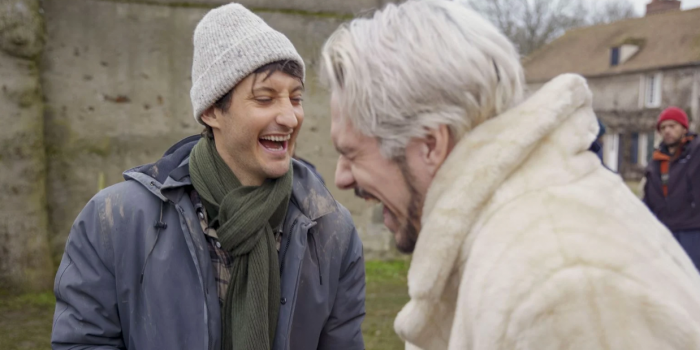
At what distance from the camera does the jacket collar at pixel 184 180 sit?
2141 mm

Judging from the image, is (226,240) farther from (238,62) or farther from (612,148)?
(612,148)

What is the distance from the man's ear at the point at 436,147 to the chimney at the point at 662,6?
3746 cm

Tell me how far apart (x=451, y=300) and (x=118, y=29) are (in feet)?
18.7

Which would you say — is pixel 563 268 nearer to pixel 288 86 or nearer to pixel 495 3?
pixel 288 86

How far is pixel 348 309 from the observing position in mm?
2369

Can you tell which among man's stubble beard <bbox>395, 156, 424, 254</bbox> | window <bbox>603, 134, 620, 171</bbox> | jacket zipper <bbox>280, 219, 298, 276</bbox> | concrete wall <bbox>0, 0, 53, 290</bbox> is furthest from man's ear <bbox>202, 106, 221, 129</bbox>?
window <bbox>603, 134, 620, 171</bbox>

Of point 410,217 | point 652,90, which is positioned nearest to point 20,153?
point 410,217

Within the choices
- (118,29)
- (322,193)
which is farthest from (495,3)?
(322,193)

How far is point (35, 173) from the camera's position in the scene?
6.00 metres

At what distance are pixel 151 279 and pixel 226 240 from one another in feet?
0.82

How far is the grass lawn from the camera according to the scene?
505 centimetres

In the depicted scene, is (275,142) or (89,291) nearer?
(89,291)

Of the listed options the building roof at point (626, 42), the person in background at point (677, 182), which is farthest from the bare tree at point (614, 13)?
the person in background at point (677, 182)

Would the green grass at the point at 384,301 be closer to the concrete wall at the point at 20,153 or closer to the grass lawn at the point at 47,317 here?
the grass lawn at the point at 47,317
